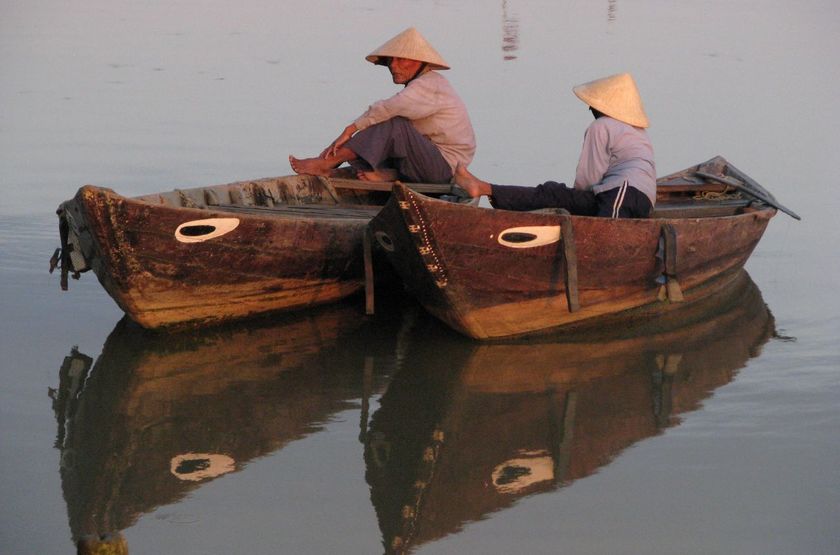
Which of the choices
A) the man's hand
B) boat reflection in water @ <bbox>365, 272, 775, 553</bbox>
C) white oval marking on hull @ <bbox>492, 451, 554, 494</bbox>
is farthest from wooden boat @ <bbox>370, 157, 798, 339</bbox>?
the man's hand

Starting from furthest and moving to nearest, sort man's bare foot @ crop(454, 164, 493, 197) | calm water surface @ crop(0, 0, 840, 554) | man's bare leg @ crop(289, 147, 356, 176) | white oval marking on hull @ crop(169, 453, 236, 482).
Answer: man's bare leg @ crop(289, 147, 356, 176) < man's bare foot @ crop(454, 164, 493, 197) < white oval marking on hull @ crop(169, 453, 236, 482) < calm water surface @ crop(0, 0, 840, 554)

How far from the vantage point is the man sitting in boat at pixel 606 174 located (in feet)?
21.5

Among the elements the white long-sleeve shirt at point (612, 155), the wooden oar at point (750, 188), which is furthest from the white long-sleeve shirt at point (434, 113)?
the wooden oar at point (750, 188)

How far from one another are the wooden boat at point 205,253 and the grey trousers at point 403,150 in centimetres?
49

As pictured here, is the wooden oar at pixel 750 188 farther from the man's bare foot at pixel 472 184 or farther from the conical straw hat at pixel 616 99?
the man's bare foot at pixel 472 184

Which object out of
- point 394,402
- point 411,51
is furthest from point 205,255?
point 411,51

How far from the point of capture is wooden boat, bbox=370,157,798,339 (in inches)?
234

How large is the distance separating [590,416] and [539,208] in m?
1.24

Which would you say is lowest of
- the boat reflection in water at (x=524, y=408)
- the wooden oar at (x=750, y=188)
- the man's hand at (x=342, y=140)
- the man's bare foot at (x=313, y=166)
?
the boat reflection in water at (x=524, y=408)

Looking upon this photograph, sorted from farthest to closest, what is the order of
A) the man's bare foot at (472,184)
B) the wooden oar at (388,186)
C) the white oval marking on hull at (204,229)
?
the wooden oar at (388,186), the man's bare foot at (472,184), the white oval marking on hull at (204,229)

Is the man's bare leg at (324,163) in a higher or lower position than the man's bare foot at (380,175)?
higher

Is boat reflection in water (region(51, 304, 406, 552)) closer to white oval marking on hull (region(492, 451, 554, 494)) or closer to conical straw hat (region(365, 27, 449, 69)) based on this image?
white oval marking on hull (region(492, 451, 554, 494))

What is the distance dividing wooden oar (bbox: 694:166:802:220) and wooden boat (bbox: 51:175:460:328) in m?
2.30

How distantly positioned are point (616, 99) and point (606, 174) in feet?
1.22
